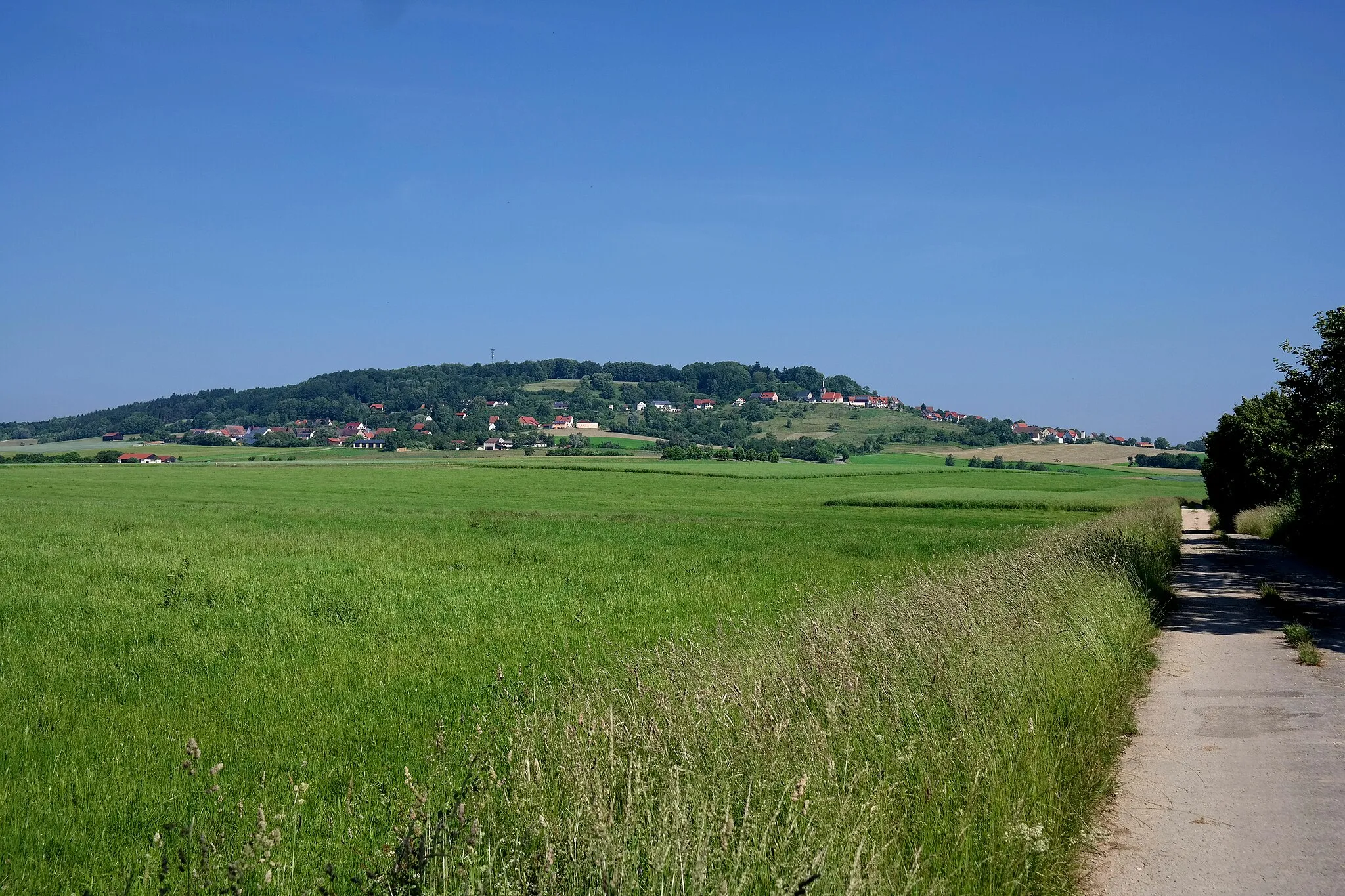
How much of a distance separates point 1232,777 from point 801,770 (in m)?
4.13

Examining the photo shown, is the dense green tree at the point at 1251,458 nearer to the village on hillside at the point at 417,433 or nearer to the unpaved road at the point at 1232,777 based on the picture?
the unpaved road at the point at 1232,777

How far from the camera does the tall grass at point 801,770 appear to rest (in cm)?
437

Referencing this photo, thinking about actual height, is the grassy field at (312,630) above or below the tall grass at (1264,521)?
above

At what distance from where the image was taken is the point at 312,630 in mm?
14250

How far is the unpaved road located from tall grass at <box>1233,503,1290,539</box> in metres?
28.5

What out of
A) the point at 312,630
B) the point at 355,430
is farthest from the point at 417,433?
the point at 312,630

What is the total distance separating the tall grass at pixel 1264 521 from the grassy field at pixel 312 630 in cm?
1179

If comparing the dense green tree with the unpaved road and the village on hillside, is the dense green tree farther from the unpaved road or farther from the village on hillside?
the village on hillside

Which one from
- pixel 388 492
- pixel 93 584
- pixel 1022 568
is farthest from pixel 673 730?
pixel 388 492

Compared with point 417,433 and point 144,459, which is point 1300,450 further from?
point 417,433

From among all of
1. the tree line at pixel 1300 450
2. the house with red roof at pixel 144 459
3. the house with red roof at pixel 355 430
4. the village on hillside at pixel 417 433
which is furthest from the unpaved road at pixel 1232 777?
the house with red roof at pixel 355 430

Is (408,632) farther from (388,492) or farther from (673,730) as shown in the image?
(388,492)

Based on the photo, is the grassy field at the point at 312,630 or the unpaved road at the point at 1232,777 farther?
the grassy field at the point at 312,630

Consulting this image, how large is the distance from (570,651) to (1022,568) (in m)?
7.21
